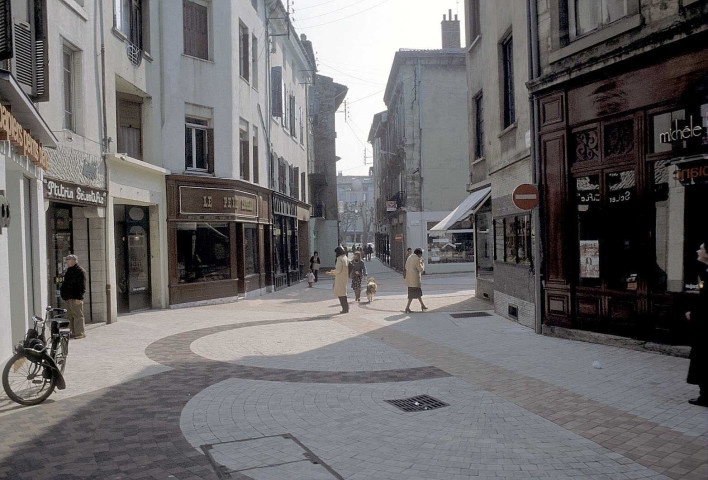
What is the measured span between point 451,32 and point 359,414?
35.1m

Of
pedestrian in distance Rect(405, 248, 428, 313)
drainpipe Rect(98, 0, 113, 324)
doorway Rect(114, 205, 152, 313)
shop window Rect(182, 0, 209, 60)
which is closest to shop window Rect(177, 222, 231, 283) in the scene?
doorway Rect(114, 205, 152, 313)

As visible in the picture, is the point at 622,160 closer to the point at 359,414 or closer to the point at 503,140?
the point at 503,140

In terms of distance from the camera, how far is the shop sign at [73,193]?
36.7 ft

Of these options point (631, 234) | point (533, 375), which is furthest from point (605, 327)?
point (533, 375)

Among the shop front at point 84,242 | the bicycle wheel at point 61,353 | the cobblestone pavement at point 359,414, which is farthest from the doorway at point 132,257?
the bicycle wheel at point 61,353

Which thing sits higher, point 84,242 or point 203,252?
point 84,242

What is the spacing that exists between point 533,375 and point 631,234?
10.7 feet

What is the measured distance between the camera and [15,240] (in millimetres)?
9086

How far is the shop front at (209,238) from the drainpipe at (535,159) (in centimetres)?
1082

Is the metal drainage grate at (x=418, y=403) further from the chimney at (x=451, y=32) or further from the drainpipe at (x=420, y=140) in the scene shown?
the chimney at (x=451, y=32)

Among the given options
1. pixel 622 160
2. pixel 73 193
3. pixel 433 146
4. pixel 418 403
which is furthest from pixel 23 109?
pixel 433 146

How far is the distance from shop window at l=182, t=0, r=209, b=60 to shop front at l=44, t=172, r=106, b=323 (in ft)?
21.3

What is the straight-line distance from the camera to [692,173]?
8125 millimetres

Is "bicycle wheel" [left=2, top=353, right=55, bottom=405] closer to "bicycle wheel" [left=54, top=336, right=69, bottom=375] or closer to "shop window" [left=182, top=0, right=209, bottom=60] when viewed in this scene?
"bicycle wheel" [left=54, top=336, right=69, bottom=375]
